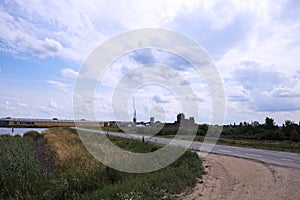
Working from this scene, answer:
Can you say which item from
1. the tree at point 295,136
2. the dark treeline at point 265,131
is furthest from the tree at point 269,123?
the tree at point 295,136

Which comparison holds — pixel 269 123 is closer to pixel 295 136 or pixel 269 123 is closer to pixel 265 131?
pixel 265 131

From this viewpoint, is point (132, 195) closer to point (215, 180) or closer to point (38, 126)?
point (215, 180)

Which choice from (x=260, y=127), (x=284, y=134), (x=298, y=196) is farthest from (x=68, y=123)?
(x=298, y=196)

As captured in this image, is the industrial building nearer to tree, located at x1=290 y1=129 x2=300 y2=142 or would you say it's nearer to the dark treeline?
the dark treeline

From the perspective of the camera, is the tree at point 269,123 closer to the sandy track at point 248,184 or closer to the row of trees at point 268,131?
the row of trees at point 268,131

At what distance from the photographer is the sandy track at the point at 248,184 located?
807 cm

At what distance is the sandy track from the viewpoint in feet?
26.5

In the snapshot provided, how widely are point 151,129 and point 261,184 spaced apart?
4341cm

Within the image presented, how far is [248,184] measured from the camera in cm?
952

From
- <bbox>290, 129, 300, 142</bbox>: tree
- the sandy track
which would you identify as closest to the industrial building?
<bbox>290, 129, 300, 142</bbox>: tree

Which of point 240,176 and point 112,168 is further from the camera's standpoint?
point 112,168

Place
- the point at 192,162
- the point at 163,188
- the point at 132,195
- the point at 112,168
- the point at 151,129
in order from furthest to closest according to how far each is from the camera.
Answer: the point at 151,129 < the point at 192,162 < the point at 112,168 < the point at 163,188 < the point at 132,195

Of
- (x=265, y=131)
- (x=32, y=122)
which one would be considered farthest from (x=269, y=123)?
(x=32, y=122)

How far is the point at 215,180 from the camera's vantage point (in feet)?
34.5
